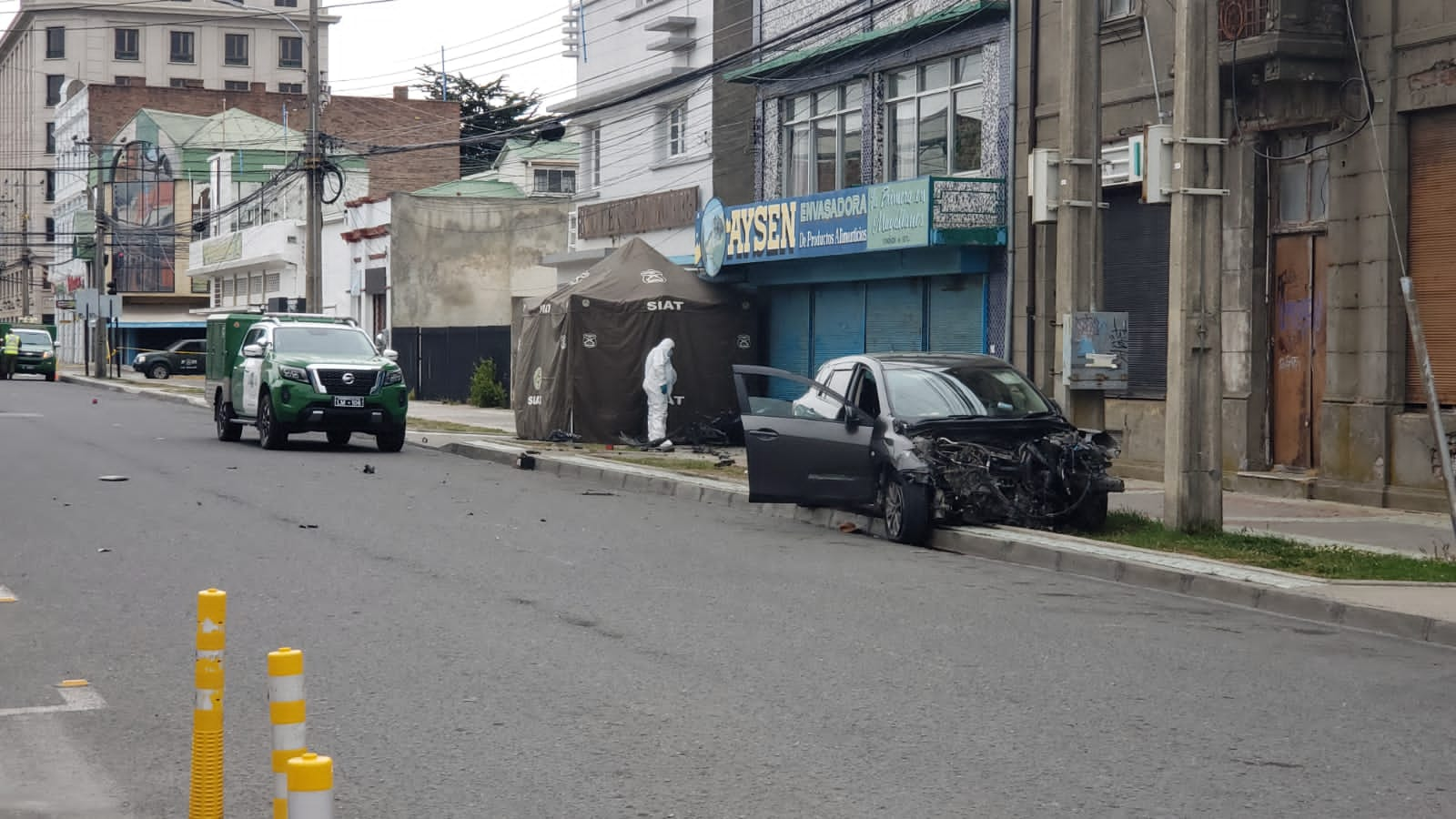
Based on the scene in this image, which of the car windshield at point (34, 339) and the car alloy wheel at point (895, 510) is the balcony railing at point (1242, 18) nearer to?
the car alloy wheel at point (895, 510)

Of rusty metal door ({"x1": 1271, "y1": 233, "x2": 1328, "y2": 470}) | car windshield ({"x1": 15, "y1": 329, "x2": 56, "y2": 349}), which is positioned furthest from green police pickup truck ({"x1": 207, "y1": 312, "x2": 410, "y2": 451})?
car windshield ({"x1": 15, "y1": 329, "x2": 56, "y2": 349})

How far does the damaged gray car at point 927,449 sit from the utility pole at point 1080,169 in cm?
88

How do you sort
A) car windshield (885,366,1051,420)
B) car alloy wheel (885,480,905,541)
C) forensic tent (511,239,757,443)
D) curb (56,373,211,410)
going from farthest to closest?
curb (56,373,211,410)
forensic tent (511,239,757,443)
car windshield (885,366,1051,420)
car alloy wheel (885,480,905,541)

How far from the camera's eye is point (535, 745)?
269 inches

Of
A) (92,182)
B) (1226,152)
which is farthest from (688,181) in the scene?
(92,182)

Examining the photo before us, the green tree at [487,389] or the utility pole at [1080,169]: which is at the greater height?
the utility pole at [1080,169]

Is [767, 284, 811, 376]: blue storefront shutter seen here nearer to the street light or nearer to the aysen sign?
the aysen sign

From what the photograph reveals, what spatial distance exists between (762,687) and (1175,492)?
686cm

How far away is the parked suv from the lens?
61.4m

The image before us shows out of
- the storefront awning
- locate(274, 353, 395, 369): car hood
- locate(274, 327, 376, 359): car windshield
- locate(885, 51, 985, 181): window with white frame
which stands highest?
the storefront awning

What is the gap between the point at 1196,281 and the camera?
13.7 metres

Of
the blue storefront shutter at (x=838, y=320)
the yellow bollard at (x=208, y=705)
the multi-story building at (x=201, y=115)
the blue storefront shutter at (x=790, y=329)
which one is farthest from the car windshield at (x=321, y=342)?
the multi-story building at (x=201, y=115)

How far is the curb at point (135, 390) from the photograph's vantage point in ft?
137

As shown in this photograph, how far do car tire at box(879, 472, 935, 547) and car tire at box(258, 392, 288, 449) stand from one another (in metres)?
12.1
